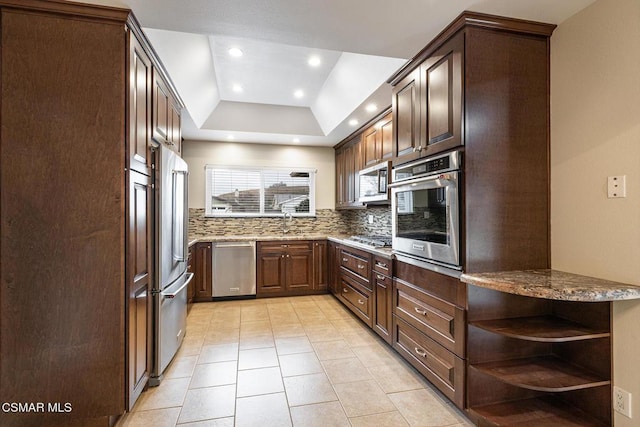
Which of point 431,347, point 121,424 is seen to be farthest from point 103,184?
point 431,347

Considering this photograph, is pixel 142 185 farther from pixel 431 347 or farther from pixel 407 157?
pixel 431 347

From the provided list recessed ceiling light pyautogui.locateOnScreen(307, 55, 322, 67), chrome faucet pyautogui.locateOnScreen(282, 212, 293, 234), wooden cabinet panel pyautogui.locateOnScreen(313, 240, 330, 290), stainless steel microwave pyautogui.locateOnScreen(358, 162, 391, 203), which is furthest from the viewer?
chrome faucet pyautogui.locateOnScreen(282, 212, 293, 234)

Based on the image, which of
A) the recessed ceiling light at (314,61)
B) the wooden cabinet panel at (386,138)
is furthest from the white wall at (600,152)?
the recessed ceiling light at (314,61)

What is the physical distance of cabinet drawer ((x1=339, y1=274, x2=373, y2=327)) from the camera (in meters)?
3.30

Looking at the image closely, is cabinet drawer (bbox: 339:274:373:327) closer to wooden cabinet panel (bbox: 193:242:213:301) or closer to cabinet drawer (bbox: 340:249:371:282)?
cabinet drawer (bbox: 340:249:371:282)

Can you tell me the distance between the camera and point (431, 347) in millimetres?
2205

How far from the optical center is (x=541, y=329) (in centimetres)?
175

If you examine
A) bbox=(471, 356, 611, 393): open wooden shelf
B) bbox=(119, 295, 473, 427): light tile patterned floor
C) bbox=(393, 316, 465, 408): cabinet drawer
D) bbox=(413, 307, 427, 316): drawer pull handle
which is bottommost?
bbox=(119, 295, 473, 427): light tile patterned floor

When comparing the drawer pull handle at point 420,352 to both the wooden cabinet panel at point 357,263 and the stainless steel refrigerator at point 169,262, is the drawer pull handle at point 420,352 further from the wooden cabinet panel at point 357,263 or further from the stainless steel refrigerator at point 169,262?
the stainless steel refrigerator at point 169,262

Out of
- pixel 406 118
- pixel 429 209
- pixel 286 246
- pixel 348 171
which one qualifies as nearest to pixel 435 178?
pixel 429 209

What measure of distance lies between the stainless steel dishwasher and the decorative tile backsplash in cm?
62

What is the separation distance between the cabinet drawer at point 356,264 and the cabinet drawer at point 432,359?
740 millimetres

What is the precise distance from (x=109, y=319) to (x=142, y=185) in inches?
32.6

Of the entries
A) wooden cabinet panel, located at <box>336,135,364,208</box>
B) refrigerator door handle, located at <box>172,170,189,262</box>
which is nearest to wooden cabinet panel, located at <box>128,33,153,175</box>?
refrigerator door handle, located at <box>172,170,189,262</box>
